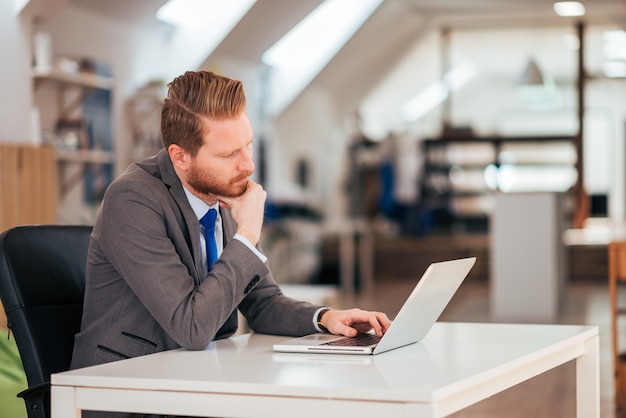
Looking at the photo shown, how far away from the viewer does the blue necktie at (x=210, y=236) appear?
6.82 feet

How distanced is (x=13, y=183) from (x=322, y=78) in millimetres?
7565

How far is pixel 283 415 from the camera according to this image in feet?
4.61

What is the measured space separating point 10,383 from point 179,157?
92 cm

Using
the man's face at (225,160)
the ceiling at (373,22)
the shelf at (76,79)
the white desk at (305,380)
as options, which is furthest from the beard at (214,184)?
the ceiling at (373,22)

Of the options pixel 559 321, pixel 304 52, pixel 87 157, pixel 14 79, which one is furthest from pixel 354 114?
pixel 14 79

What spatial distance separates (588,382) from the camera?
2.04m

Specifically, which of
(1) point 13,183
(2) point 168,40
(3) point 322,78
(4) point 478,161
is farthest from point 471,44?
(1) point 13,183

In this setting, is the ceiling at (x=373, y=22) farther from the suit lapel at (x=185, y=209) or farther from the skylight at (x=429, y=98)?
the suit lapel at (x=185, y=209)

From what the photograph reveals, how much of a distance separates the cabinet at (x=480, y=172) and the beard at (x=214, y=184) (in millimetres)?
10862

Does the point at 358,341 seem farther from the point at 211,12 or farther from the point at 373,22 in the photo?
the point at 373,22

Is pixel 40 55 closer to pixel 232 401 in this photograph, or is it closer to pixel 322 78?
pixel 232 401

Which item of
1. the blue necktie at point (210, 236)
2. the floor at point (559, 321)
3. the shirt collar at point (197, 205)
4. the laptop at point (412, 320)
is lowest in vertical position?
the floor at point (559, 321)

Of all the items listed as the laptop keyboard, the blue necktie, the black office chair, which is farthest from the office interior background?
the laptop keyboard

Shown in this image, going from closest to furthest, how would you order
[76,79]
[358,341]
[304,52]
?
[358,341]
[76,79]
[304,52]
